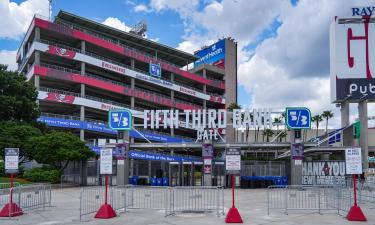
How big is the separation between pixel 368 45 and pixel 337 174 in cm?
1226

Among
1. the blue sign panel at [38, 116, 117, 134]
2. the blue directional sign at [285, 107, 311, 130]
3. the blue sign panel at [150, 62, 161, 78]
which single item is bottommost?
the blue directional sign at [285, 107, 311, 130]

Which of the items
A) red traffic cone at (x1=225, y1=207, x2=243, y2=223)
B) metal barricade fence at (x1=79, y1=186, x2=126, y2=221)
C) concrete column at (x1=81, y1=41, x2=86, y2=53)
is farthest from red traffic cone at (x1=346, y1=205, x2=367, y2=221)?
concrete column at (x1=81, y1=41, x2=86, y2=53)

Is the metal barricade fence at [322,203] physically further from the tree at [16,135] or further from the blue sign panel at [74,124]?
the blue sign panel at [74,124]

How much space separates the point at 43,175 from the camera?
3491cm

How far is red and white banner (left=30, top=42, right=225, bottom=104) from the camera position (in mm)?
61500

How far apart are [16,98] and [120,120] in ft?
49.5

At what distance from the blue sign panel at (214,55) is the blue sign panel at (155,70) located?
69.9 ft

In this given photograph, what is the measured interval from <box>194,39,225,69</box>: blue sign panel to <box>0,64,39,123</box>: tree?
57925 mm

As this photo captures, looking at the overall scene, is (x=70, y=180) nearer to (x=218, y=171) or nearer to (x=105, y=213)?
(x=218, y=171)

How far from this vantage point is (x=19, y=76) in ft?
152

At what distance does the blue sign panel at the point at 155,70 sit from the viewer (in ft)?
259

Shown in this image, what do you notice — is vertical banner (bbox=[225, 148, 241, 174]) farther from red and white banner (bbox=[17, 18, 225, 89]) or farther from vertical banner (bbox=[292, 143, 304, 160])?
red and white banner (bbox=[17, 18, 225, 89])

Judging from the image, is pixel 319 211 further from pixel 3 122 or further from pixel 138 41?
pixel 138 41

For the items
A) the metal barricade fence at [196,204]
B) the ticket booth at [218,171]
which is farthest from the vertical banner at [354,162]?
the ticket booth at [218,171]
